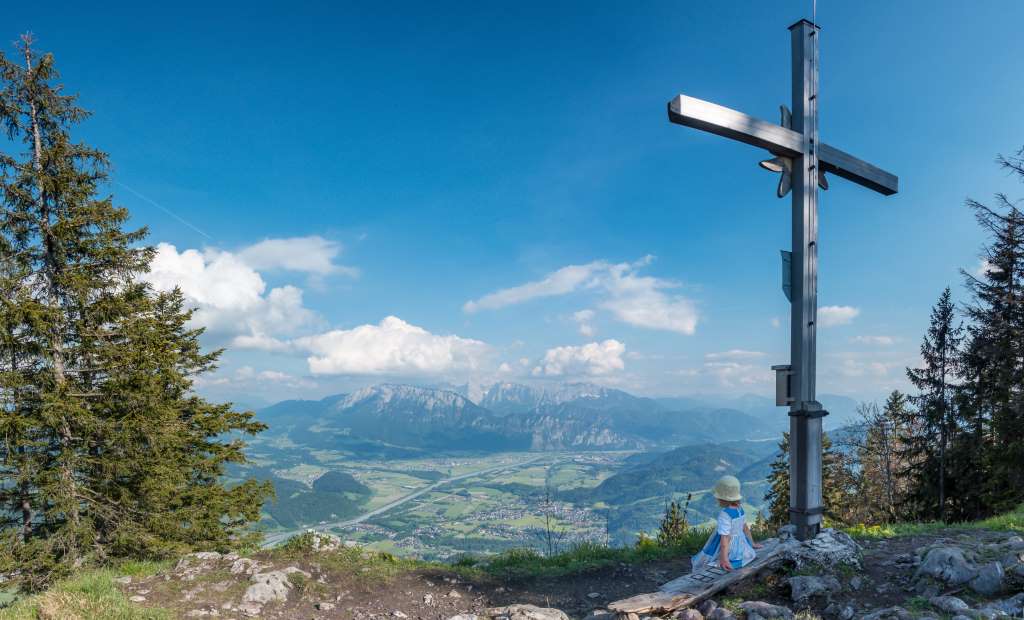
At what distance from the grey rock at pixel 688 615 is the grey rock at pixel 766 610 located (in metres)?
0.42

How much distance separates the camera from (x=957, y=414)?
18938 millimetres

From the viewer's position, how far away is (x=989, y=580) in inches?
180

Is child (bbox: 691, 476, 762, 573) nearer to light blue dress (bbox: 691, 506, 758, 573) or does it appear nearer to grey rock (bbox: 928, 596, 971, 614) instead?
light blue dress (bbox: 691, 506, 758, 573)

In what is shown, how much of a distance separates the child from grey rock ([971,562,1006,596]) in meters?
1.90

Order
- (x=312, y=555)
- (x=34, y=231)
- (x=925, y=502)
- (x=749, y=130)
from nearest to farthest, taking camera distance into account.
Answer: (x=749, y=130), (x=312, y=555), (x=34, y=231), (x=925, y=502)

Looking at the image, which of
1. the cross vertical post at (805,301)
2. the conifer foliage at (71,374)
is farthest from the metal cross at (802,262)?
the conifer foliage at (71,374)

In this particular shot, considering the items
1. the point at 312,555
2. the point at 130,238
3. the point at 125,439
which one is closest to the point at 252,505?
the point at 125,439

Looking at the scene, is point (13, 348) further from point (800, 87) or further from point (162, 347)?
point (800, 87)

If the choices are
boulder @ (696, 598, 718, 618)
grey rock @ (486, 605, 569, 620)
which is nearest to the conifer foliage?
grey rock @ (486, 605, 569, 620)

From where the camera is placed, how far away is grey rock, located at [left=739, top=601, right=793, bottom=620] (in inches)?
170

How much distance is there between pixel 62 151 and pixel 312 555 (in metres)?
11.3

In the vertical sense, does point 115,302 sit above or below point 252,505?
above

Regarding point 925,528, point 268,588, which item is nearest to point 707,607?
point 268,588

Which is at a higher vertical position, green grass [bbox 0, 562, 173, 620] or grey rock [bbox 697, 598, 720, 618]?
grey rock [bbox 697, 598, 720, 618]
